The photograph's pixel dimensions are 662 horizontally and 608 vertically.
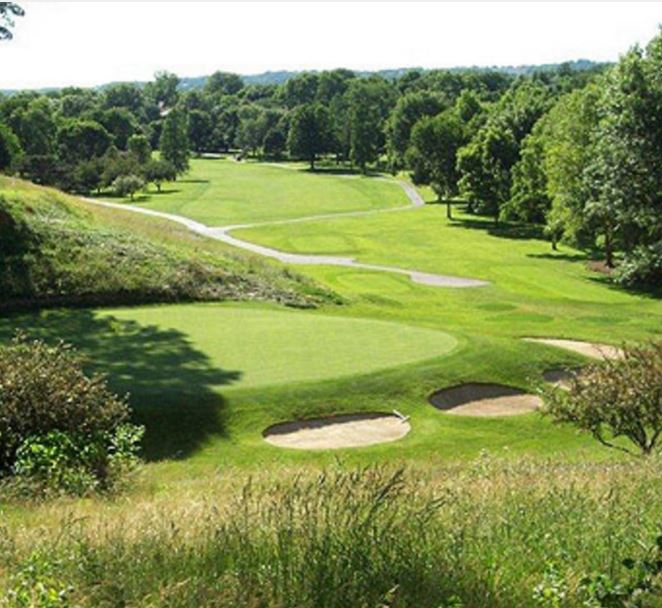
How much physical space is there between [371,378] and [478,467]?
418 inches

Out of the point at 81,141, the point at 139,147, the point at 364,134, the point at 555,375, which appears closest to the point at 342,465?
the point at 555,375

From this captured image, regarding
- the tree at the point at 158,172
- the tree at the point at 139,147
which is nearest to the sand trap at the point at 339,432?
the tree at the point at 158,172

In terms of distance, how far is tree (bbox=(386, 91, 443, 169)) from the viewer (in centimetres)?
13675

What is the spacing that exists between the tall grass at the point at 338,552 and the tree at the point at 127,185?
365 ft

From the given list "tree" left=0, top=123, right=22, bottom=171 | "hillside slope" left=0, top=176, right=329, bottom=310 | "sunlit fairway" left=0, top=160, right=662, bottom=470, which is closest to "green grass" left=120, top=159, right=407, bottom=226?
"tree" left=0, top=123, right=22, bottom=171

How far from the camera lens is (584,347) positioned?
1197 inches

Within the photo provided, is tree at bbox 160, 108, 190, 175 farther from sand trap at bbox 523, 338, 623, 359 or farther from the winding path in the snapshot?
sand trap at bbox 523, 338, 623, 359

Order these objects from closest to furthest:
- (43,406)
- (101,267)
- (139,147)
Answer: (43,406), (101,267), (139,147)

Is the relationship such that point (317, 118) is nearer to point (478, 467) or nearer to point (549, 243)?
point (549, 243)

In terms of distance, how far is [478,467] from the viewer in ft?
41.7

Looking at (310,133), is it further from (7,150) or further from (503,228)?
(503,228)

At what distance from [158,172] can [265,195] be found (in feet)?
66.2

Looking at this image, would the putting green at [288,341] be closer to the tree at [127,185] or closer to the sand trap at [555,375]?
the sand trap at [555,375]

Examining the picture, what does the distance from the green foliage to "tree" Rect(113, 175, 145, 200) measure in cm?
10400
